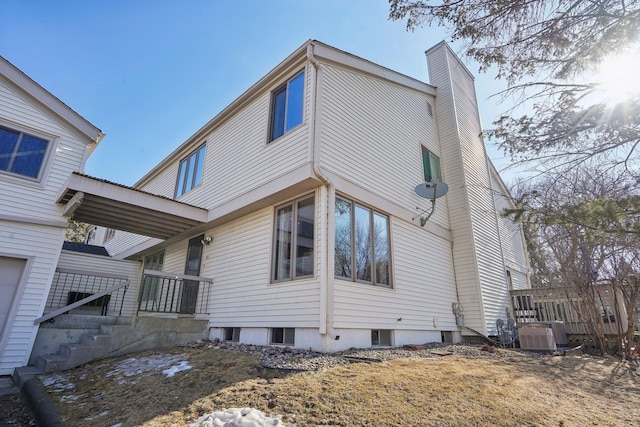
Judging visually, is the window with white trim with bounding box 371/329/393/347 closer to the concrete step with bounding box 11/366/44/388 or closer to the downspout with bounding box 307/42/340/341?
the downspout with bounding box 307/42/340/341

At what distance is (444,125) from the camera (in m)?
10.8

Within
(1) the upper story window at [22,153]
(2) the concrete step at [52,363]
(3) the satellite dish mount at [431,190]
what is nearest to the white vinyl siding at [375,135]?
(3) the satellite dish mount at [431,190]

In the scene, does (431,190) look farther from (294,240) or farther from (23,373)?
(23,373)

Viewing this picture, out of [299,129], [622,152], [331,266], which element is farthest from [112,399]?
[622,152]

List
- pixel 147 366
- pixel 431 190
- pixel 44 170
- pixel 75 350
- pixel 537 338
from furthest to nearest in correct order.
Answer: pixel 431 190 → pixel 537 338 → pixel 44 170 → pixel 75 350 → pixel 147 366

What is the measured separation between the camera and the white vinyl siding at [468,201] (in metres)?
8.67

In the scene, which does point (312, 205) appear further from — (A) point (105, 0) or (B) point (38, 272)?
(A) point (105, 0)

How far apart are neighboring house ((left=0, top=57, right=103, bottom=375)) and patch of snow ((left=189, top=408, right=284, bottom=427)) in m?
5.49

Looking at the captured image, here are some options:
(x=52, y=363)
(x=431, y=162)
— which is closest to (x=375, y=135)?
(x=431, y=162)

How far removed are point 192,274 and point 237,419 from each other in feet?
23.3

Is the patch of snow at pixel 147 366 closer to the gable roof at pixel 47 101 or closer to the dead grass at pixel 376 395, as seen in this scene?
the dead grass at pixel 376 395

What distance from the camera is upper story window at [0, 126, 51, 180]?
21.7ft

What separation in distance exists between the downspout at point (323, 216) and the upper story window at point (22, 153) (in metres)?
5.98

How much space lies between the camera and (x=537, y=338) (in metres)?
7.07
